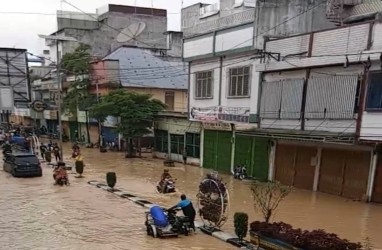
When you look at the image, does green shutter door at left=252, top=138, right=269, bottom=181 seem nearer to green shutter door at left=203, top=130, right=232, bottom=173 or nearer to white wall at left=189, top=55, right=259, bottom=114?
white wall at left=189, top=55, right=259, bottom=114

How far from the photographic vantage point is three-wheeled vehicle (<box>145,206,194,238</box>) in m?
14.1

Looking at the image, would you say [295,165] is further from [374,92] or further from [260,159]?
[374,92]

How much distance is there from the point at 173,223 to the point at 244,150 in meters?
14.7

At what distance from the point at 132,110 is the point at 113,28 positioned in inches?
1048

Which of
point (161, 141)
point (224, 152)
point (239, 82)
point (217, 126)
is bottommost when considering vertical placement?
point (161, 141)

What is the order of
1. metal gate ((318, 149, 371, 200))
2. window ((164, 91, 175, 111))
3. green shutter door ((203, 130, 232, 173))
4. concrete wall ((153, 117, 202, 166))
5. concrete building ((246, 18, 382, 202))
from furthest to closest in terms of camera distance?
window ((164, 91, 175, 111)), concrete wall ((153, 117, 202, 166)), green shutter door ((203, 130, 232, 173)), metal gate ((318, 149, 371, 200)), concrete building ((246, 18, 382, 202))

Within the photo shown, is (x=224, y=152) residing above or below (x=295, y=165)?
below

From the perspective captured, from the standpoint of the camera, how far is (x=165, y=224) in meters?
14.1

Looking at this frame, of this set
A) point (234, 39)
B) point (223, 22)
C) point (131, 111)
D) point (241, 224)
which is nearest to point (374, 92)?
point (241, 224)

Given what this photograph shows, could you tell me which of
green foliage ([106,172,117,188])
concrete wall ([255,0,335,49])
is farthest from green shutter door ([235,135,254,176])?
green foliage ([106,172,117,188])

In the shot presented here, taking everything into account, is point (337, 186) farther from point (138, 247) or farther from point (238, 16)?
point (238, 16)

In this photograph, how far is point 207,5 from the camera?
146 feet

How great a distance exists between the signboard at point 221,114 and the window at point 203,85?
1039mm

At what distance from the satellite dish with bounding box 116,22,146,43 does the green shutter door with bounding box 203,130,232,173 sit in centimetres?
2596
